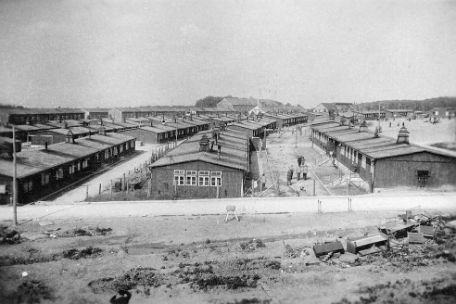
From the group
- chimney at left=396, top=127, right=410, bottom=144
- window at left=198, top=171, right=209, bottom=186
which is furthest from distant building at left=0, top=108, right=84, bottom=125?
chimney at left=396, top=127, right=410, bottom=144

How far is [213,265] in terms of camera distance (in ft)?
54.0

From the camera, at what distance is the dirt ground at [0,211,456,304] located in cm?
1391

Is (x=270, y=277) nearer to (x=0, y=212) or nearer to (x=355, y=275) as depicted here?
(x=355, y=275)

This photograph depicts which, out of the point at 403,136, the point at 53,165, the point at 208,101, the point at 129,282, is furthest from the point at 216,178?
the point at 208,101

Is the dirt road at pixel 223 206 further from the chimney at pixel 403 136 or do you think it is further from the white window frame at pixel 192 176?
the chimney at pixel 403 136

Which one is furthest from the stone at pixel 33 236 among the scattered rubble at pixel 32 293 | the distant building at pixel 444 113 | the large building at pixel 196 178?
the distant building at pixel 444 113

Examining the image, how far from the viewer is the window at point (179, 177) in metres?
28.9

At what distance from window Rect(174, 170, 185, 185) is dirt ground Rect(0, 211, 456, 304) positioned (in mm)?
6736

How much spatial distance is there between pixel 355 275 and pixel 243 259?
471 cm

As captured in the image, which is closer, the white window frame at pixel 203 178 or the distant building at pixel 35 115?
the white window frame at pixel 203 178

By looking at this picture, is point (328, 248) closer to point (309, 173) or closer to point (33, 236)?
point (33, 236)

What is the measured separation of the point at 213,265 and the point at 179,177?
13.2 meters

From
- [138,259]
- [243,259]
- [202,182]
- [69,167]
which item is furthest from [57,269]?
[69,167]

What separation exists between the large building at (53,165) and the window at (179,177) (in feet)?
33.5
